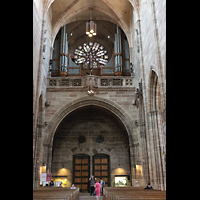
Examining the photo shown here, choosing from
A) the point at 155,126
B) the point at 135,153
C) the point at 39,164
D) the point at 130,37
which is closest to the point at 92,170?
the point at 135,153

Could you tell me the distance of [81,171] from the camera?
16969 mm

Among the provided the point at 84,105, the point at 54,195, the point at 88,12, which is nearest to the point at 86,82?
the point at 84,105

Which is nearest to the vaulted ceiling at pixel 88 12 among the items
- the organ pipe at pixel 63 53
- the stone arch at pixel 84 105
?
the organ pipe at pixel 63 53

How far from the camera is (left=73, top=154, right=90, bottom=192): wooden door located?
1666cm

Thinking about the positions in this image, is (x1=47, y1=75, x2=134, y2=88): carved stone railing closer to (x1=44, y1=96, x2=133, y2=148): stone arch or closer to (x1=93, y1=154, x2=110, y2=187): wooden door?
(x1=44, y1=96, x2=133, y2=148): stone arch

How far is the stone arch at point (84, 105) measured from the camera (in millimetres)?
14242

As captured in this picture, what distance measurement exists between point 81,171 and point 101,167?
1539 millimetres

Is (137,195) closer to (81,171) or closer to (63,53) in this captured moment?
(81,171)

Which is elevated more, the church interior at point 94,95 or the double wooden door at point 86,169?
the church interior at point 94,95

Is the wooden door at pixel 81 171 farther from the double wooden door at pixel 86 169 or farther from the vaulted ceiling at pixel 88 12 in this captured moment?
→ the vaulted ceiling at pixel 88 12

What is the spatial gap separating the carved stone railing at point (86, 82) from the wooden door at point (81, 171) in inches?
225

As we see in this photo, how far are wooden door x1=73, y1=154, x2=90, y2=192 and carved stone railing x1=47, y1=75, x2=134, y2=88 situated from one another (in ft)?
18.8
